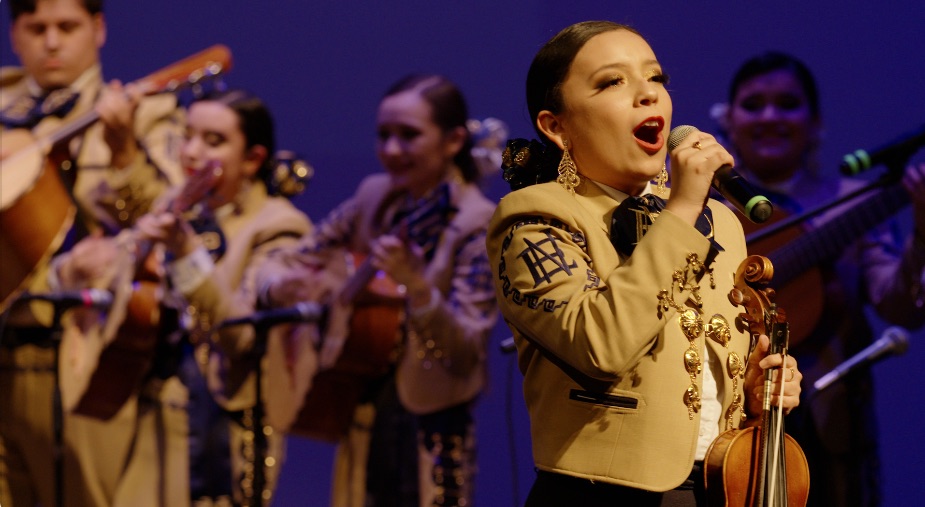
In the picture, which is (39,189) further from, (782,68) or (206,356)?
(782,68)

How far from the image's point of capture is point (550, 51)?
1.55 m

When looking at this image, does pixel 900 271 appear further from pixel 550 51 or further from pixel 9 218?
pixel 9 218

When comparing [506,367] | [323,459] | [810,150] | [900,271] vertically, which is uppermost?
[810,150]

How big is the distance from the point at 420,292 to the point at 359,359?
1.17ft

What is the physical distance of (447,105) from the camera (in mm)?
3740

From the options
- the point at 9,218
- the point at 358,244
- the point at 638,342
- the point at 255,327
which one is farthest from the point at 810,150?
the point at 9,218

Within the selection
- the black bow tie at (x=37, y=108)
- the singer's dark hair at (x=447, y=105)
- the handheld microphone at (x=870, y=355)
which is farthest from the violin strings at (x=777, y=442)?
the black bow tie at (x=37, y=108)

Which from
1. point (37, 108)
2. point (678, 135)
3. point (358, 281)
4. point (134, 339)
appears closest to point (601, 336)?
point (678, 135)

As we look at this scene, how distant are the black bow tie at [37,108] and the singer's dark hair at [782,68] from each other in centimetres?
245

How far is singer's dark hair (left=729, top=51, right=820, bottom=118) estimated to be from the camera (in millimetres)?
3244

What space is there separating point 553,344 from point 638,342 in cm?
11

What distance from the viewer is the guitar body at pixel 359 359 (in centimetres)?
360

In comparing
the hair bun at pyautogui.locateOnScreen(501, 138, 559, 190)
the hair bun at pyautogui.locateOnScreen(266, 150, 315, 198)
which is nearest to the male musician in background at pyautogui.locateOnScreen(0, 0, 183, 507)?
the hair bun at pyautogui.locateOnScreen(266, 150, 315, 198)

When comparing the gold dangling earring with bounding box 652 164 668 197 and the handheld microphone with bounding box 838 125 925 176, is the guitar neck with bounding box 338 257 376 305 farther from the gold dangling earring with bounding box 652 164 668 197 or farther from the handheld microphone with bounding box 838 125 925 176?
the gold dangling earring with bounding box 652 164 668 197
